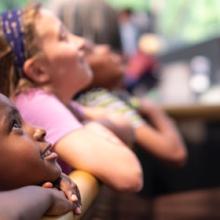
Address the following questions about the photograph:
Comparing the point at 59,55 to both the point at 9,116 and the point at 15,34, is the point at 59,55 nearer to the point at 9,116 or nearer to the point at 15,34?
the point at 15,34

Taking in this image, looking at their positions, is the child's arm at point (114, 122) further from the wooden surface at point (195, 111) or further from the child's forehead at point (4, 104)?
the wooden surface at point (195, 111)

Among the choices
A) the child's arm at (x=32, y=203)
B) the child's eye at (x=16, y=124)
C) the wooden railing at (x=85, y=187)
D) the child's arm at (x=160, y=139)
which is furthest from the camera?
the child's arm at (x=160, y=139)

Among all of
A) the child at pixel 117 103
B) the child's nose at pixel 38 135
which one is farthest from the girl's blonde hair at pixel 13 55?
the child at pixel 117 103

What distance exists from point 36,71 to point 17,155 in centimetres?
53

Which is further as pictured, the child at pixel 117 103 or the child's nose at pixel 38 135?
the child at pixel 117 103

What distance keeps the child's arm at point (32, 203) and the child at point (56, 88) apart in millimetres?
297

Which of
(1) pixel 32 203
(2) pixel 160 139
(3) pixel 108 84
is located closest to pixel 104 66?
(3) pixel 108 84

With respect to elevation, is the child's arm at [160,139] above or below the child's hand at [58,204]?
below

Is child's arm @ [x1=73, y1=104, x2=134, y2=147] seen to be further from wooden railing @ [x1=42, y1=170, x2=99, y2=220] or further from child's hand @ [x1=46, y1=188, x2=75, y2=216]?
child's hand @ [x1=46, y1=188, x2=75, y2=216]

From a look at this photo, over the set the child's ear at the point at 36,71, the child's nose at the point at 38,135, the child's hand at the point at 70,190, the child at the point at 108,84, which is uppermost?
the child's nose at the point at 38,135

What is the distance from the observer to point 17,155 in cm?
62

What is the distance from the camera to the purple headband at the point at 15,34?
3.53 ft

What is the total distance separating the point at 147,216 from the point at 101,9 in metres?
1.48

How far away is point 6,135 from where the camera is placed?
0.61 metres
